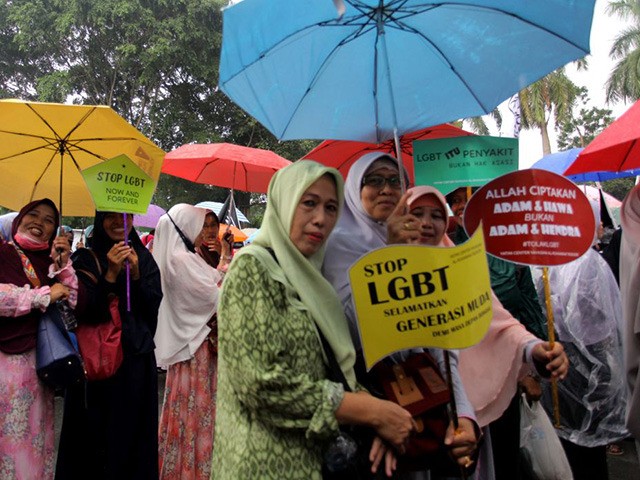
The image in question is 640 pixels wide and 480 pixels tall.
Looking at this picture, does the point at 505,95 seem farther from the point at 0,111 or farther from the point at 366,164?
the point at 0,111

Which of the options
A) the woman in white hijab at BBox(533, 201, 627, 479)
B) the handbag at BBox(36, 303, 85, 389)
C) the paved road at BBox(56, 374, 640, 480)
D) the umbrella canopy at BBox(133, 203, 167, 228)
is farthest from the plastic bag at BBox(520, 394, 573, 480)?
the umbrella canopy at BBox(133, 203, 167, 228)

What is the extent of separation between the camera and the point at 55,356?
260 cm

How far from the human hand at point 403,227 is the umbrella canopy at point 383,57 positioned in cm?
47

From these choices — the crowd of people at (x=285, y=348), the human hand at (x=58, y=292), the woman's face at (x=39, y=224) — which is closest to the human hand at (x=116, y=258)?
the crowd of people at (x=285, y=348)

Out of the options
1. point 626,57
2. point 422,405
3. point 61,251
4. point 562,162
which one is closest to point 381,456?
point 422,405

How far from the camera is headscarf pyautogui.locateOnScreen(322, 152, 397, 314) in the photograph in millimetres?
1846

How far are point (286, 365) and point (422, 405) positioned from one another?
442 millimetres

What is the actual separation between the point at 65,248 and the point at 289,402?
2028 millimetres

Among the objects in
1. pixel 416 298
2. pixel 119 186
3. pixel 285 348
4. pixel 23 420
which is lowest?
pixel 23 420

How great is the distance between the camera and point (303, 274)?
159cm

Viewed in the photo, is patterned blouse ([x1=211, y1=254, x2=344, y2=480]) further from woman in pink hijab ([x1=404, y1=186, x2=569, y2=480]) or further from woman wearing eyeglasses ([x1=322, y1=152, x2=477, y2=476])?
woman in pink hijab ([x1=404, y1=186, x2=569, y2=480])

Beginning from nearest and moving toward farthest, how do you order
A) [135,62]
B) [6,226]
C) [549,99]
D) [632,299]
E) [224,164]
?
[632,299] < [6,226] < [224,164] < [135,62] < [549,99]

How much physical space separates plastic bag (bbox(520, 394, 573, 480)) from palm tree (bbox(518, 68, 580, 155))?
20.7 m

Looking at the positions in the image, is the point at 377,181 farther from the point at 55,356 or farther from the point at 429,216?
the point at 55,356
